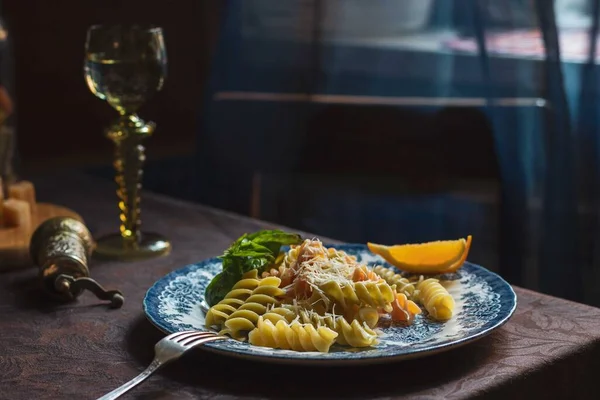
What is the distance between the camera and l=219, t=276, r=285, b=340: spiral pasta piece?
3.51 feet

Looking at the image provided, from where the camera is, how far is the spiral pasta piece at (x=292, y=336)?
1004 millimetres

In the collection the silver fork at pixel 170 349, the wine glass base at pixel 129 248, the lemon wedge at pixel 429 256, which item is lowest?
the wine glass base at pixel 129 248

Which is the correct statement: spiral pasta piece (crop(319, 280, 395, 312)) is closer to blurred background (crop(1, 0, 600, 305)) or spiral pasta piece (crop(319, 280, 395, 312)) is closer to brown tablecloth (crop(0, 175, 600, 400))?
brown tablecloth (crop(0, 175, 600, 400))

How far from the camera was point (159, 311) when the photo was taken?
1.14m

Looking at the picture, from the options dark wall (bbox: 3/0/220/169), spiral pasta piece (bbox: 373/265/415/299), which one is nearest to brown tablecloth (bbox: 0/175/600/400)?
spiral pasta piece (bbox: 373/265/415/299)

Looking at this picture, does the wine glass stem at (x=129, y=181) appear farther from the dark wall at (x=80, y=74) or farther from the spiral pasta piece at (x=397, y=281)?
the dark wall at (x=80, y=74)

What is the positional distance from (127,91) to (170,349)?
2.22 feet

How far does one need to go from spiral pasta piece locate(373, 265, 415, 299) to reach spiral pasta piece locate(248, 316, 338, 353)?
21 centimetres

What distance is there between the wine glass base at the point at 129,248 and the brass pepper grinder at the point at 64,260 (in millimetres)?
115

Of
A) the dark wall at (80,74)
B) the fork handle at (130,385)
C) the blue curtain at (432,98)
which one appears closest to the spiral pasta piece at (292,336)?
the fork handle at (130,385)

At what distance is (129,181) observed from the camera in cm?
162

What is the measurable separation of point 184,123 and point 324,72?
0.75 m

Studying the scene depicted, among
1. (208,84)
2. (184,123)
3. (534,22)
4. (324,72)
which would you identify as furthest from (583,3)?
(184,123)

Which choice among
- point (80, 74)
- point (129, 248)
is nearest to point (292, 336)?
point (129, 248)
